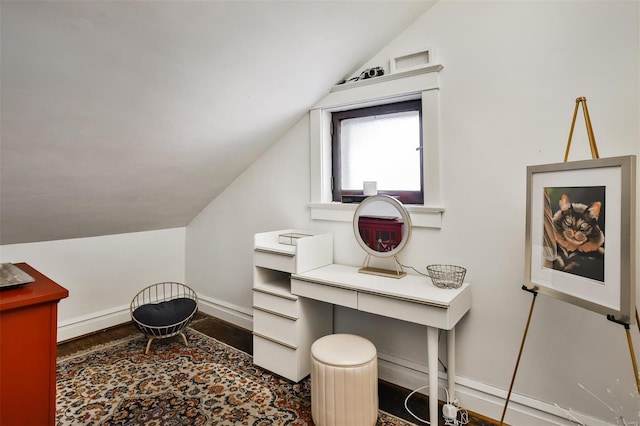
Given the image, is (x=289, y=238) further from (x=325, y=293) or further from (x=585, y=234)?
(x=585, y=234)

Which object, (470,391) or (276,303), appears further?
(276,303)

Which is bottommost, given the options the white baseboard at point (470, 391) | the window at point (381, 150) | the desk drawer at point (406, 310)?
the white baseboard at point (470, 391)

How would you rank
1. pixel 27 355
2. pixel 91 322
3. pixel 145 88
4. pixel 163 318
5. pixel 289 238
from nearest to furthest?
pixel 27 355 → pixel 145 88 → pixel 289 238 → pixel 163 318 → pixel 91 322

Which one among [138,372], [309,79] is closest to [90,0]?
[309,79]

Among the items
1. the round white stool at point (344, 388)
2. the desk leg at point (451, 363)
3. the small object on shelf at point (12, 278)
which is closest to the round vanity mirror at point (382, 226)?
the desk leg at point (451, 363)

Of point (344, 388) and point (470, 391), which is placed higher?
point (344, 388)

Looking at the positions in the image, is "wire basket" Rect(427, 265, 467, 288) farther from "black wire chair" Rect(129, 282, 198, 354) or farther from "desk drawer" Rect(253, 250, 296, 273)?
"black wire chair" Rect(129, 282, 198, 354)

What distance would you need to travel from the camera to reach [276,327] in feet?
7.54

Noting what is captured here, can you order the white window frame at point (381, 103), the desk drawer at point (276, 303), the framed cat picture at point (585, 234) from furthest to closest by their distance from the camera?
the desk drawer at point (276, 303)
the white window frame at point (381, 103)
the framed cat picture at point (585, 234)

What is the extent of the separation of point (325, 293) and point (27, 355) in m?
1.36

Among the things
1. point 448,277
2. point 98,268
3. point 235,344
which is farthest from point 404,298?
point 98,268

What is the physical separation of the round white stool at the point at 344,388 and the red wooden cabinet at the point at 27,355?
1.14 meters

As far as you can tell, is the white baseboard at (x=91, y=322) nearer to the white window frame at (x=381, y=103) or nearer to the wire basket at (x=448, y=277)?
the white window frame at (x=381, y=103)

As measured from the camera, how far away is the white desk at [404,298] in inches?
66.1
